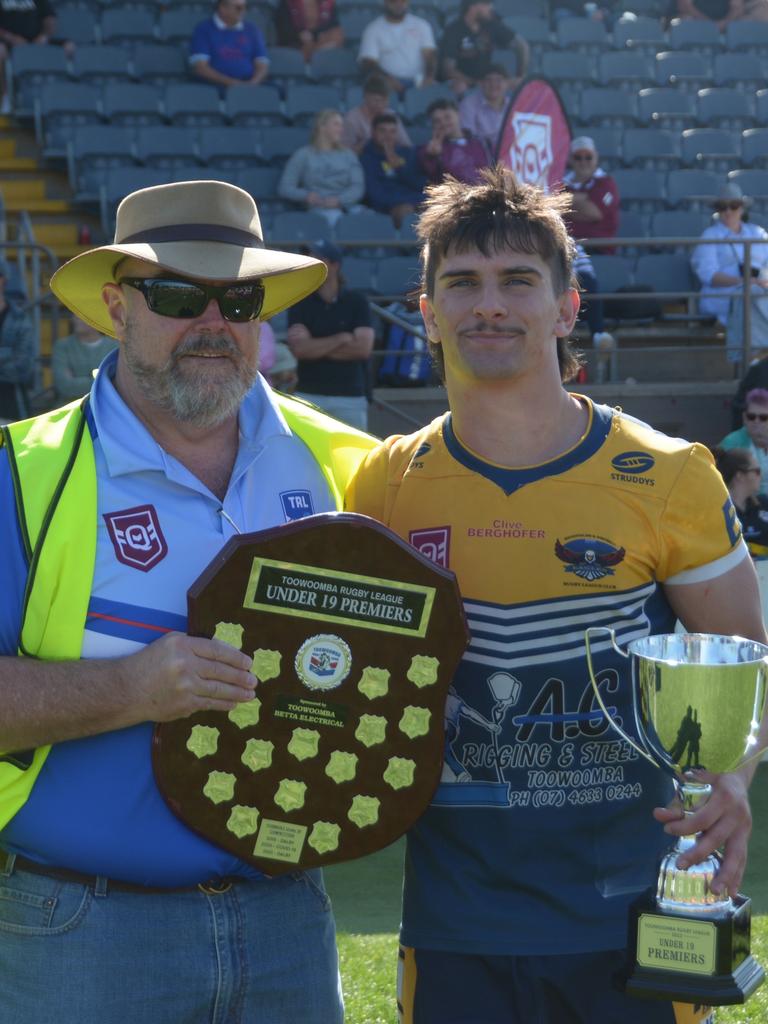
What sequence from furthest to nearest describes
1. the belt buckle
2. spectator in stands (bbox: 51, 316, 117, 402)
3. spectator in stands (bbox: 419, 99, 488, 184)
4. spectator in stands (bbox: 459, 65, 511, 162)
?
spectator in stands (bbox: 459, 65, 511, 162) → spectator in stands (bbox: 419, 99, 488, 184) → spectator in stands (bbox: 51, 316, 117, 402) → the belt buckle

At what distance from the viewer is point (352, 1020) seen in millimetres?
3932

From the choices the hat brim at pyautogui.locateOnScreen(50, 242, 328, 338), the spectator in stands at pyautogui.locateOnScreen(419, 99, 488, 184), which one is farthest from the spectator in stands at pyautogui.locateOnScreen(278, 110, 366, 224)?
the hat brim at pyautogui.locateOnScreen(50, 242, 328, 338)

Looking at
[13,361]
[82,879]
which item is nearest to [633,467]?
[82,879]

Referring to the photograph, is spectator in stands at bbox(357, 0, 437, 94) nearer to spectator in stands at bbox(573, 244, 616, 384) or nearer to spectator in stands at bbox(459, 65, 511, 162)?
spectator in stands at bbox(459, 65, 511, 162)

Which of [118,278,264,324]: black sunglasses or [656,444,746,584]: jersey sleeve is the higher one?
[118,278,264,324]: black sunglasses

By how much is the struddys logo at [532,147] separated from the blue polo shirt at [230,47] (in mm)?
4129

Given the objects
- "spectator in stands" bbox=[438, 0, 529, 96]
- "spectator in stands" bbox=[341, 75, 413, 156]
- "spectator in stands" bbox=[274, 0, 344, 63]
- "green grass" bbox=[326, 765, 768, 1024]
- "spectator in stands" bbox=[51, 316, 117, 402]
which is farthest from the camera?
"spectator in stands" bbox=[274, 0, 344, 63]

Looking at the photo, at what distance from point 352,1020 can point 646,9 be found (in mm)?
13092

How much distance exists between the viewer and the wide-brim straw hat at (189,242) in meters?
2.57

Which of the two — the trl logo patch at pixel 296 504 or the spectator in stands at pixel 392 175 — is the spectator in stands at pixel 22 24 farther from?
the trl logo patch at pixel 296 504

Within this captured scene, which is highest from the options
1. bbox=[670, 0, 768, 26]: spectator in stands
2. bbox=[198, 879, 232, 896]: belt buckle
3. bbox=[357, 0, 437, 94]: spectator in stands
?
bbox=[670, 0, 768, 26]: spectator in stands

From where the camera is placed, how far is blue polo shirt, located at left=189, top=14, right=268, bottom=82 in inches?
466

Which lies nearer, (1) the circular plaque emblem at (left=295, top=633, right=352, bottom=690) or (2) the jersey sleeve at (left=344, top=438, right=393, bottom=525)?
(1) the circular plaque emblem at (left=295, top=633, right=352, bottom=690)

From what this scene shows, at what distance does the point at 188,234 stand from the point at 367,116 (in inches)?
347
